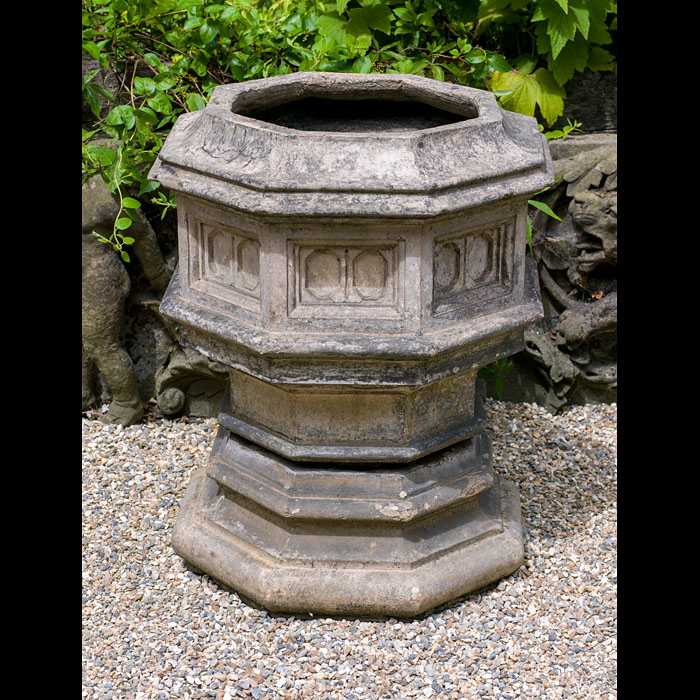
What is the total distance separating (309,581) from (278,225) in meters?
1.22

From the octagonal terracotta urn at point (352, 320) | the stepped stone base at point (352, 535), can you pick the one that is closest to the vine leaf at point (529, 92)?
the octagonal terracotta urn at point (352, 320)

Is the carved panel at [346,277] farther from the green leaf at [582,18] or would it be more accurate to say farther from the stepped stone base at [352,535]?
the green leaf at [582,18]

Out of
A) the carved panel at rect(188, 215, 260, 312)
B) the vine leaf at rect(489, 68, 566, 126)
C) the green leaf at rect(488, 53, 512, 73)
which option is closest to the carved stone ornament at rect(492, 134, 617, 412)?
the vine leaf at rect(489, 68, 566, 126)

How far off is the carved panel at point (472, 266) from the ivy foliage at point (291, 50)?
53.9 inches

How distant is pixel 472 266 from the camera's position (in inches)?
135

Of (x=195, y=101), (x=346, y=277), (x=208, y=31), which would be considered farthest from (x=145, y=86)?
(x=346, y=277)

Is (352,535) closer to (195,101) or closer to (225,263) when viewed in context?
(225,263)

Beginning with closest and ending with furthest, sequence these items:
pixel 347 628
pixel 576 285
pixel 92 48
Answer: pixel 347 628, pixel 92 48, pixel 576 285

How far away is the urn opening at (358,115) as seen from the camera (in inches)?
158

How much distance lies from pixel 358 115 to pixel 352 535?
5.06 ft

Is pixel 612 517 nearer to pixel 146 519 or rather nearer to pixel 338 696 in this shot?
pixel 338 696

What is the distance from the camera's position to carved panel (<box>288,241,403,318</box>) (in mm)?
3238

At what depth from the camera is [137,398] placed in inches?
196

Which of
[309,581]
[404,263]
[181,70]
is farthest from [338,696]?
[181,70]
